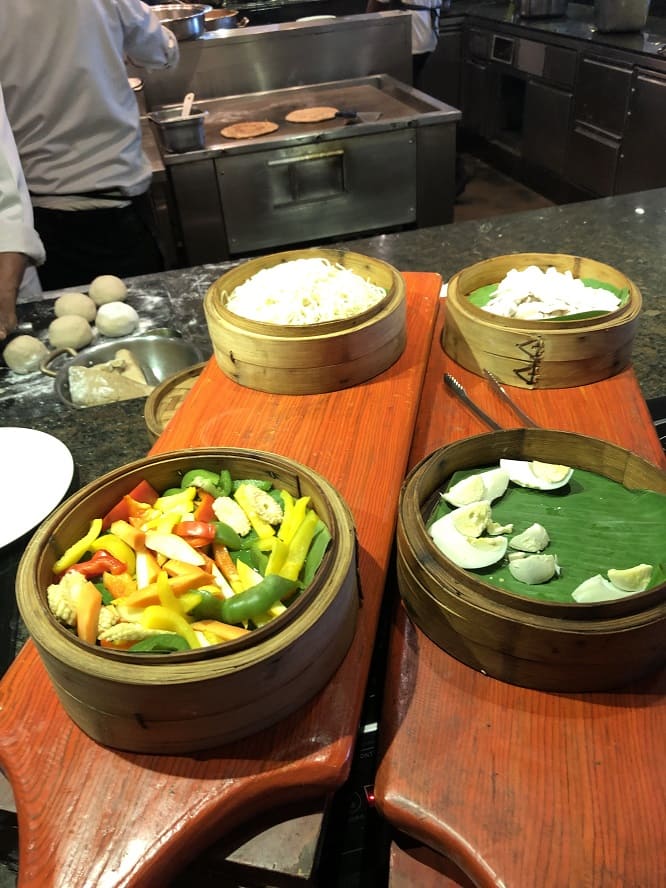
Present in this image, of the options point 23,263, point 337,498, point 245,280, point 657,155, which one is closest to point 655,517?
point 337,498

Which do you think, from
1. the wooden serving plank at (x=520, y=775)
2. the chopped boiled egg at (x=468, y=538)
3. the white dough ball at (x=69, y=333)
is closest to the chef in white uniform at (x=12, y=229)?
the white dough ball at (x=69, y=333)

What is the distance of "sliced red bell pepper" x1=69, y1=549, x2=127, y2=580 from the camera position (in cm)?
121

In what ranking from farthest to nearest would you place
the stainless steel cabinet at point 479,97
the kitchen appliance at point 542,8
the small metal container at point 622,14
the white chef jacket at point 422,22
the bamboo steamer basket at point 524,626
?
the stainless steel cabinet at point 479,97 → the kitchen appliance at point 542,8 → the white chef jacket at point 422,22 → the small metal container at point 622,14 → the bamboo steamer basket at point 524,626

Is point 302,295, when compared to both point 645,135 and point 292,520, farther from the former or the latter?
point 645,135

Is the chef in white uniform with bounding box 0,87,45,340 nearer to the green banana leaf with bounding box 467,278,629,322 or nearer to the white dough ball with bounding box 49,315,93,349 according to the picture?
the white dough ball with bounding box 49,315,93,349

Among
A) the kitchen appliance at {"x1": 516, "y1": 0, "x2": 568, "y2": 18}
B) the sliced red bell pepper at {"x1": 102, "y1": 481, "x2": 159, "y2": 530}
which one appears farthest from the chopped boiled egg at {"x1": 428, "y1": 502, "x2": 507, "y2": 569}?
the kitchen appliance at {"x1": 516, "y1": 0, "x2": 568, "y2": 18}

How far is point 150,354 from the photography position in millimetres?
2611

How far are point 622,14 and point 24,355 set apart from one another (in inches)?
254

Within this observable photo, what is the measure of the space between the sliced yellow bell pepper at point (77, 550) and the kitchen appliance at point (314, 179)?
3861 mm

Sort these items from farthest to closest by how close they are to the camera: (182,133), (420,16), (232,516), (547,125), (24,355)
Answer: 1. (547,125)
2. (420,16)
3. (182,133)
4. (24,355)
5. (232,516)

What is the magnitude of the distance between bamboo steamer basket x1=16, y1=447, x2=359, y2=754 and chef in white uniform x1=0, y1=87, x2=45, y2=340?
2.01 metres

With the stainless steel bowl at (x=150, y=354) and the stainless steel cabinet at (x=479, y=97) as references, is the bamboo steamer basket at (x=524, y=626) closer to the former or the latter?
the stainless steel bowl at (x=150, y=354)

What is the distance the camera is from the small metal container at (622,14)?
5.99m

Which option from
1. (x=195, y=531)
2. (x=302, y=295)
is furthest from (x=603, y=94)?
(x=195, y=531)
